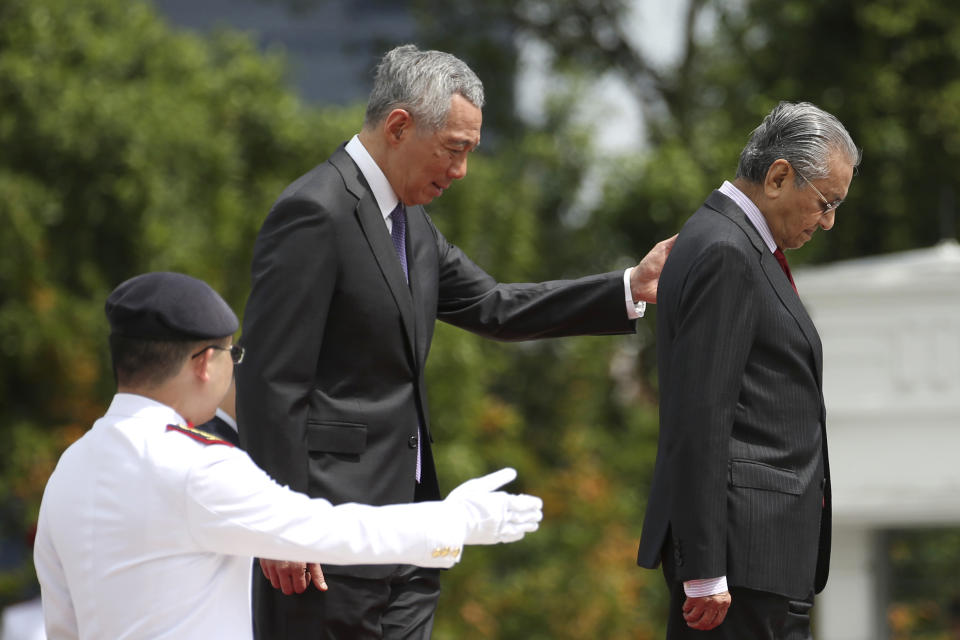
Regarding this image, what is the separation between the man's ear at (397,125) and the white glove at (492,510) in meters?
1.03

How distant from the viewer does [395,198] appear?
131 inches

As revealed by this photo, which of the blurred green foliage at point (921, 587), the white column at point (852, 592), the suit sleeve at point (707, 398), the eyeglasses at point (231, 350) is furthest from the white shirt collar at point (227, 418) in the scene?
the blurred green foliage at point (921, 587)

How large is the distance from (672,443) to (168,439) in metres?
1.14

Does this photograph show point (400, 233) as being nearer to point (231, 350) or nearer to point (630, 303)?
point (630, 303)

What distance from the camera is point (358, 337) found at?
124 inches

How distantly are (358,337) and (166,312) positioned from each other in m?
0.75

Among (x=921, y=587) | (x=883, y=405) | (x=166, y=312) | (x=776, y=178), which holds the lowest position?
(x=921, y=587)

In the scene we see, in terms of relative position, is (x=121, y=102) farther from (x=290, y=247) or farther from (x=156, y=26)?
(x=290, y=247)

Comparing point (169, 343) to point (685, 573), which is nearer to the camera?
point (169, 343)

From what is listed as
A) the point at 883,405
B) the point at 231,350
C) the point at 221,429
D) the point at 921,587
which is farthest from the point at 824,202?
the point at 921,587

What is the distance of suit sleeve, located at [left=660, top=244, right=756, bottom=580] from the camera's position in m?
2.97

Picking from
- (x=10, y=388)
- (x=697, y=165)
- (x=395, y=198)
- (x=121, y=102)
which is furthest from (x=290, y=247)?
(x=697, y=165)

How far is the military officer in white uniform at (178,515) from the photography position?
2.34 metres

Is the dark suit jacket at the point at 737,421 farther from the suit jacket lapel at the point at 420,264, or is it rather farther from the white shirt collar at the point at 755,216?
the suit jacket lapel at the point at 420,264
